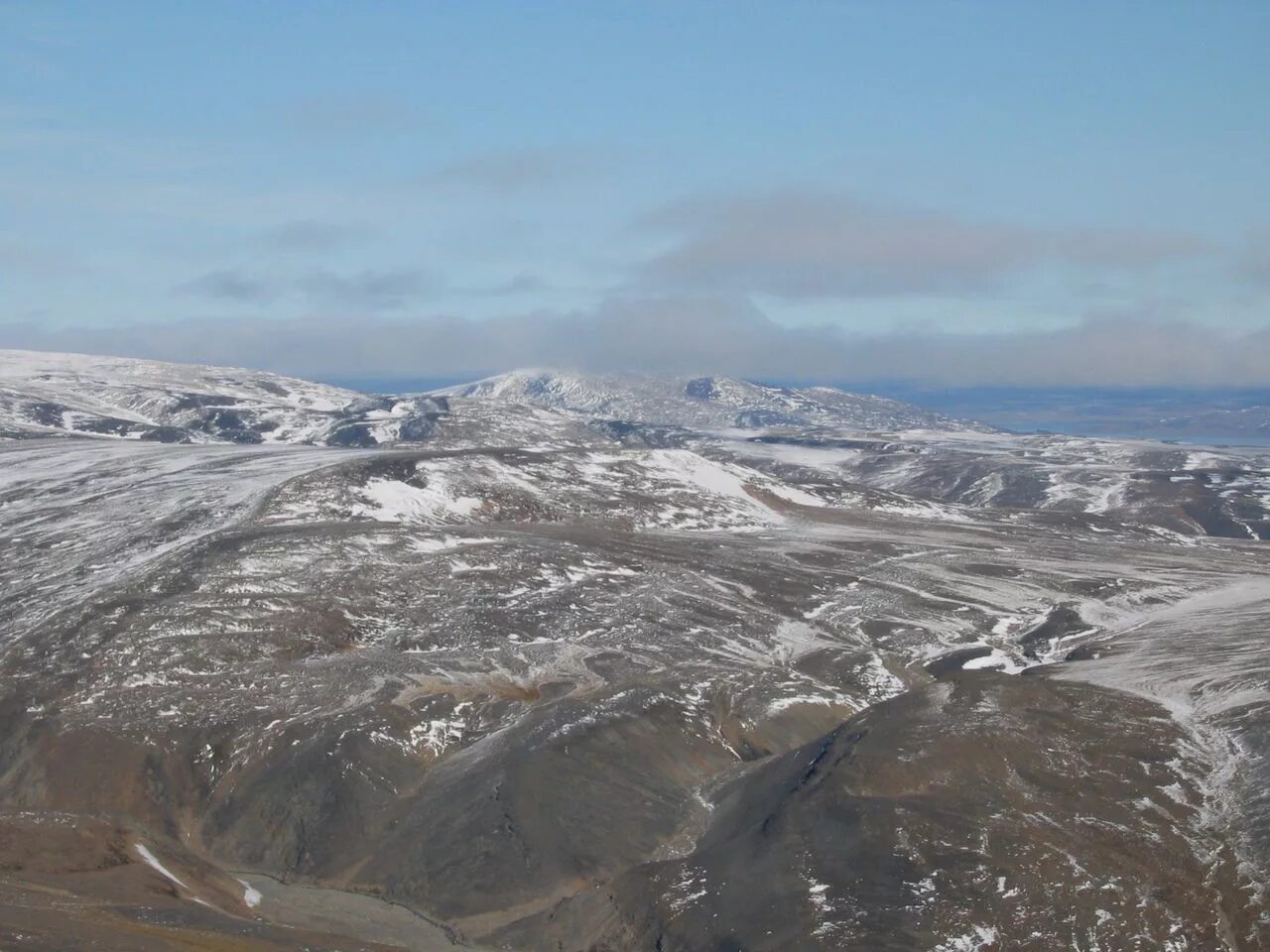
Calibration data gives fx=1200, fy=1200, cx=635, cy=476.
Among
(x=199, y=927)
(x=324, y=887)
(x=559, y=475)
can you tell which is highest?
(x=559, y=475)

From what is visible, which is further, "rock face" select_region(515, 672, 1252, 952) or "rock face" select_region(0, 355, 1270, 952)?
"rock face" select_region(0, 355, 1270, 952)

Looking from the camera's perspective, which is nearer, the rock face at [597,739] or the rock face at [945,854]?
the rock face at [945,854]

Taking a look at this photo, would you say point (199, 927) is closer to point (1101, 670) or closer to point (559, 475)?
point (1101, 670)

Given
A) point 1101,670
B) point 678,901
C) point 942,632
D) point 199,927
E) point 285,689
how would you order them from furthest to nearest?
point 942,632 → point 1101,670 → point 285,689 → point 678,901 → point 199,927

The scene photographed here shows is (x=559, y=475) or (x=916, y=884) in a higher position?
(x=559, y=475)

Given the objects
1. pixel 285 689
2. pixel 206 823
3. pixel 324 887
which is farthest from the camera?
pixel 285 689

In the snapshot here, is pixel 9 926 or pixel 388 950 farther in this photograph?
pixel 388 950

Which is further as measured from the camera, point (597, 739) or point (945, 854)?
point (597, 739)

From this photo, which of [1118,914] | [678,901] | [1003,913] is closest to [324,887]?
[678,901]
